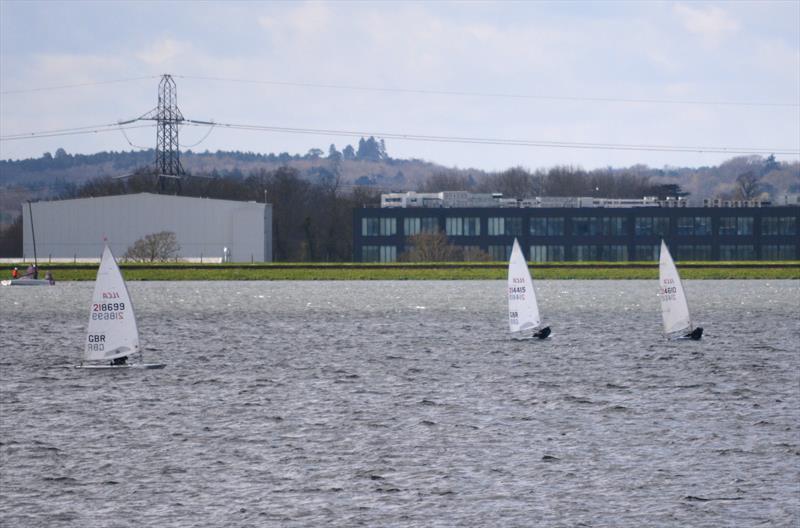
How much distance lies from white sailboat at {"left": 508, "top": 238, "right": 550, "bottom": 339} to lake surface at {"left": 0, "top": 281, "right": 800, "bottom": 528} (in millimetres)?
1102

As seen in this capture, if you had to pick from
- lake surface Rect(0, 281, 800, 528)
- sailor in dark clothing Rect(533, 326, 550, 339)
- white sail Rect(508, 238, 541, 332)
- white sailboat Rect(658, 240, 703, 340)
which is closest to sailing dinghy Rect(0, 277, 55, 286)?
lake surface Rect(0, 281, 800, 528)

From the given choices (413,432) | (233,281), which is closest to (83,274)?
(233,281)

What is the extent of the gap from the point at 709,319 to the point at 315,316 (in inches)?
1090

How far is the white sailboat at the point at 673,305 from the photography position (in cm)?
6375

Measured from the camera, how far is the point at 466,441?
3512 centimetres

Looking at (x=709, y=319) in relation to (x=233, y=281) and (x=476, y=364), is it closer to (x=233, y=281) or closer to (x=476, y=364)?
(x=476, y=364)

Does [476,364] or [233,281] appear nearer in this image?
[476,364]

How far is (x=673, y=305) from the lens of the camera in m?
66.4

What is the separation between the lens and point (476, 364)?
56.5 meters

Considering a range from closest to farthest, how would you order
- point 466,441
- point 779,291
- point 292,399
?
point 466,441
point 292,399
point 779,291

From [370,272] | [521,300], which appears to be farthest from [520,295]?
[370,272]

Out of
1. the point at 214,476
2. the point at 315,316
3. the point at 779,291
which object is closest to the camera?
the point at 214,476

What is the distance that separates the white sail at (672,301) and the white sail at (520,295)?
6212mm

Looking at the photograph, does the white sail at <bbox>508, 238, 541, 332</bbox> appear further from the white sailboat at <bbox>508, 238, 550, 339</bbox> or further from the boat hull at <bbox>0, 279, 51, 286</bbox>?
the boat hull at <bbox>0, 279, 51, 286</bbox>
